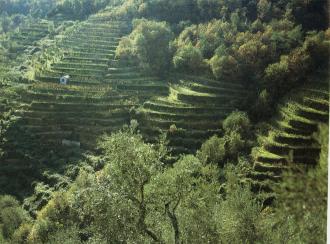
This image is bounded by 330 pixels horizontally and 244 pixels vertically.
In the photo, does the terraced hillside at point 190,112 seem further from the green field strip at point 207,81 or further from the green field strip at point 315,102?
the green field strip at point 315,102

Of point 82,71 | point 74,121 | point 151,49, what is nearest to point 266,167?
point 74,121

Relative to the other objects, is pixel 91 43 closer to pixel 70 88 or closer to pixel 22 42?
pixel 70 88

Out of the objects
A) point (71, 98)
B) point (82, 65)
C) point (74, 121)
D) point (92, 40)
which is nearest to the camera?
point (74, 121)

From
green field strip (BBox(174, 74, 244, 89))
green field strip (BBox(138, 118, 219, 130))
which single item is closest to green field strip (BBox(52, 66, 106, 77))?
green field strip (BBox(174, 74, 244, 89))

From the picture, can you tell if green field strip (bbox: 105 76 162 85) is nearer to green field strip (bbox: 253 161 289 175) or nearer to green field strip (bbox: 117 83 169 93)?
green field strip (bbox: 117 83 169 93)

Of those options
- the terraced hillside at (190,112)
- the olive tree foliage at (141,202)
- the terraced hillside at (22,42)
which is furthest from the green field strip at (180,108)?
the olive tree foliage at (141,202)

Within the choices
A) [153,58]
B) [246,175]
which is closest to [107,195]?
[246,175]
